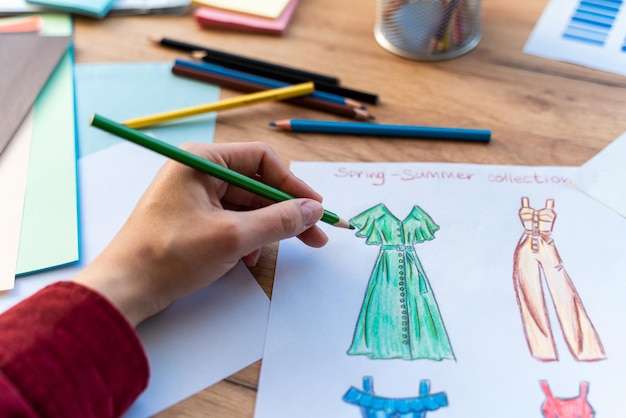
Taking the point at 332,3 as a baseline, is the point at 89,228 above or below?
below

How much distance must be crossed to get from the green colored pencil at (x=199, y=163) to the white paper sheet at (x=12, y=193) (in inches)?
7.7

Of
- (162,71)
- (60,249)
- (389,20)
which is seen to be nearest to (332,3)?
(389,20)

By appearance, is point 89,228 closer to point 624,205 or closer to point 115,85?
point 115,85

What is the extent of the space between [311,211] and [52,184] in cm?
30

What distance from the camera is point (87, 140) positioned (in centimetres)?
72

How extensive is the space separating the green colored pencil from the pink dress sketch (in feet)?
0.77

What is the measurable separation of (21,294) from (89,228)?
A: 3.6 inches

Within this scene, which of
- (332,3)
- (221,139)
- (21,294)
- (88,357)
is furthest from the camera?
(332,3)

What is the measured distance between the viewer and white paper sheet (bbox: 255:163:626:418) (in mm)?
488

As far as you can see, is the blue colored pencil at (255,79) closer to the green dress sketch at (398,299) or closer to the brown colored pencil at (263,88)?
the brown colored pencil at (263,88)

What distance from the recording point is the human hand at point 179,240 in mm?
513

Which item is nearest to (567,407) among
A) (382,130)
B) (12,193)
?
(382,130)

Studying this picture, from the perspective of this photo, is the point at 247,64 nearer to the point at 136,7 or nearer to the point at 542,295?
the point at 136,7

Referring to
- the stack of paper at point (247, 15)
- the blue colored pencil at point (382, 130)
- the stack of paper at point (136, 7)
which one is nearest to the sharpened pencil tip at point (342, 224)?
the blue colored pencil at point (382, 130)
